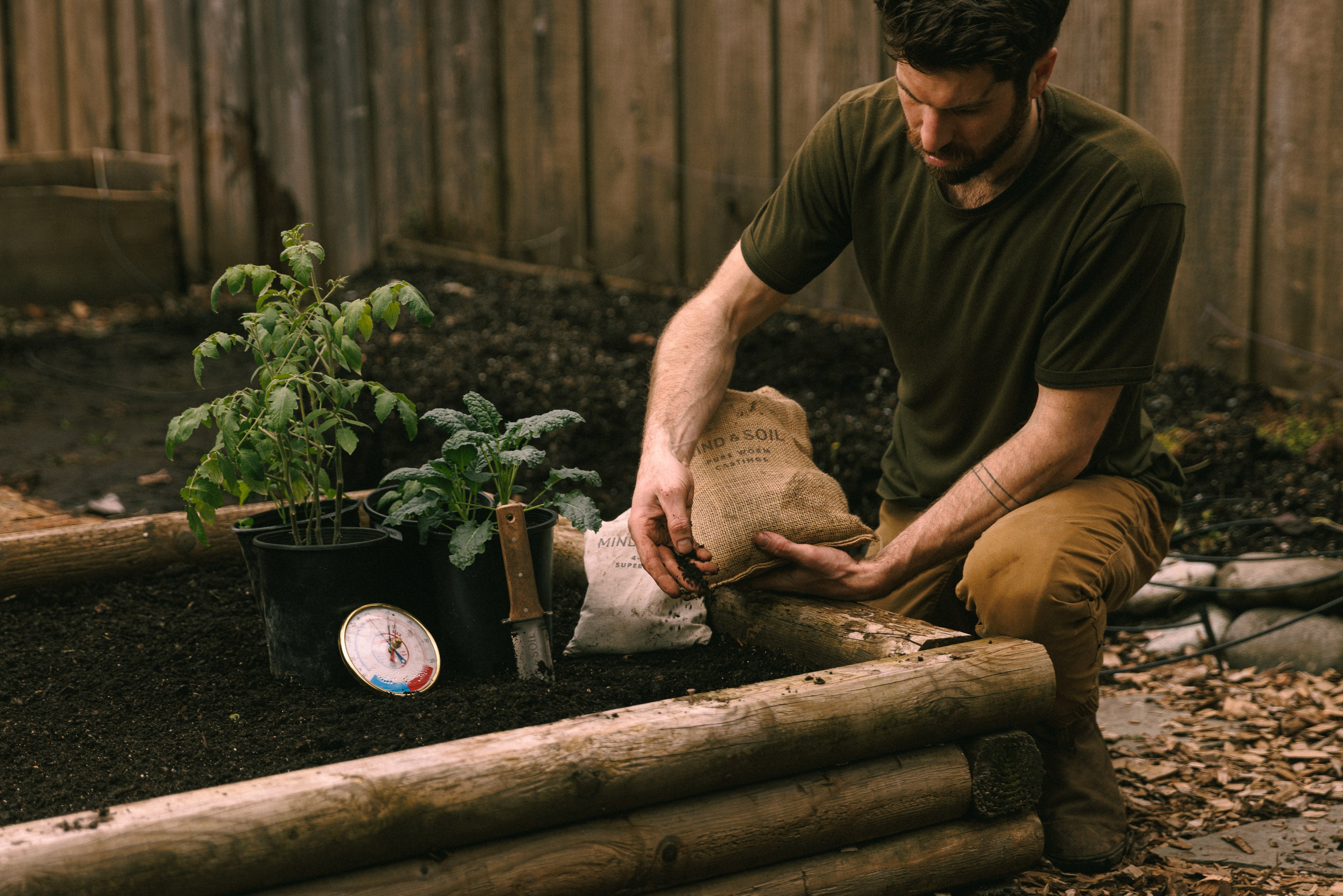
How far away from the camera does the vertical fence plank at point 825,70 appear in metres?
4.52

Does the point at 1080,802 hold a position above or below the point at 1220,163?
below

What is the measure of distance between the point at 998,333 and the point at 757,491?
0.55 meters

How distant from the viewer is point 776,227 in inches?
101

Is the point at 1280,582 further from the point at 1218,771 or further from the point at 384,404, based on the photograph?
the point at 384,404

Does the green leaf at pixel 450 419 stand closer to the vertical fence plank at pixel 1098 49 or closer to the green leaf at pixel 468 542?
the green leaf at pixel 468 542

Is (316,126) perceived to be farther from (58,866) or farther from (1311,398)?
(58,866)

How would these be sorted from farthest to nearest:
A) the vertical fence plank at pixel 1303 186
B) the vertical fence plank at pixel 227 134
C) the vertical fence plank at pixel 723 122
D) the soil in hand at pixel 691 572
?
1. the vertical fence plank at pixel 227 134
2. the vertical fence plank at pixel 723 122
3. the vertical fence plank at pixel 1303 186
4. the soil in hand at pixel 691 572

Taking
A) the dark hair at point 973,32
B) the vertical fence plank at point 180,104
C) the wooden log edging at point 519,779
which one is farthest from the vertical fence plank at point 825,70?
the vertical fence plank at point 180,104

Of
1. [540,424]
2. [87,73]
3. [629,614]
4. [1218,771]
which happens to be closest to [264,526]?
[540,424]

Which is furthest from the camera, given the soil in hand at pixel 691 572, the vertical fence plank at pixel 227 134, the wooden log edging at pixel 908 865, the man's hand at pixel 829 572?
the vertical fence plank at pixel 227 134

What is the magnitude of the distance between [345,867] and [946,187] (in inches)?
64.1

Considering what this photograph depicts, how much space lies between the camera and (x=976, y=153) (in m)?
2.19

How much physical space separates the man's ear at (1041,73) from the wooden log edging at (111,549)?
1610 millimetres

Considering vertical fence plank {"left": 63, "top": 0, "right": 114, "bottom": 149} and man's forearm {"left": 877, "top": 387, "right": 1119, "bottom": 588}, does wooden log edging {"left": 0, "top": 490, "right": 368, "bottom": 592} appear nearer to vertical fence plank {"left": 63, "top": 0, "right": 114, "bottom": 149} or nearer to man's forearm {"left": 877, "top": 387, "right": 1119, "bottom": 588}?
man's forearm {"left": 877, "top": 387, "right": 1119, "bottom": 588}
